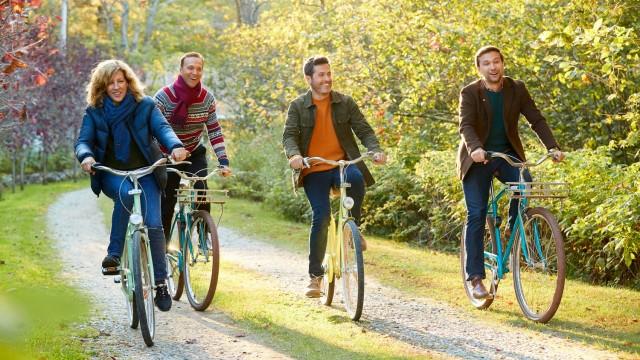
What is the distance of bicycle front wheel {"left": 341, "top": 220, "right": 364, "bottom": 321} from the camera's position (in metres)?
5.98

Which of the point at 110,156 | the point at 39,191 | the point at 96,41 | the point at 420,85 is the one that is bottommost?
the point at 39,191

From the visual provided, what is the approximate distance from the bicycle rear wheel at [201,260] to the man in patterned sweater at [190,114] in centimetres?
25

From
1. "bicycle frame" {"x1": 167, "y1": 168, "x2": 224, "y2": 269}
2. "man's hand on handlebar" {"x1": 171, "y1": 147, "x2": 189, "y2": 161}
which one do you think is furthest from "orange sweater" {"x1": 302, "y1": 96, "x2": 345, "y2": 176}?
"man's hand on handlebar" {"x1": 171, "y1": 147, "x2": 189, "y2": 161}

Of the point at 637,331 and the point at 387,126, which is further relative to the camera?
the point at 387,126

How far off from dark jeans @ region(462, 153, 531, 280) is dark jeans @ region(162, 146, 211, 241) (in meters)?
2.03

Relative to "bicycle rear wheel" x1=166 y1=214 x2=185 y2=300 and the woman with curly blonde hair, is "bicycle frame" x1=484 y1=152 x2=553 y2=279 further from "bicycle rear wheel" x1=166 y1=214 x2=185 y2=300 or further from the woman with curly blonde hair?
"bicycle rear wheel" x1=166 y1=214 x2=185 y2=300

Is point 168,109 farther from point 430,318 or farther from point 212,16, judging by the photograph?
point 212,16

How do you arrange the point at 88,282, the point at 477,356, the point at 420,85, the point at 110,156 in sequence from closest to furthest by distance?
the point at 477,356 → the point at 110,156 → the point at 88,282 → the point at 420,85

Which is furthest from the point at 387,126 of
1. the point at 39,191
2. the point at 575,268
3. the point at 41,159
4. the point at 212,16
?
the point at 212,16

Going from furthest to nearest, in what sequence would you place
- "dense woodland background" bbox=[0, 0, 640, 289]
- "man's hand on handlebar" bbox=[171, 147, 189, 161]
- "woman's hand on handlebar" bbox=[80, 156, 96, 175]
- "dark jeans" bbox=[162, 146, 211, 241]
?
1. "dense woodland background" bbox=[0, 0, 640, 289]
2. "dark jeans" bbox=[162, 146, 211, 241]
3. "man's hand on handlebar" bbox=[171, 147, 189, 161]
4. "woman's hand on handlebar" bbox=[80, 156, 96, 175]

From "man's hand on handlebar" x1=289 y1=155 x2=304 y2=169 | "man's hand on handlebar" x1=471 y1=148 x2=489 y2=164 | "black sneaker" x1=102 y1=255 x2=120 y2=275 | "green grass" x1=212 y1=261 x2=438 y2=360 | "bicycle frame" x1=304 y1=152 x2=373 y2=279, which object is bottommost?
"green grass" x1=212 y1=261 x2=438 y2=360

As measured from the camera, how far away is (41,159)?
28.8 metres

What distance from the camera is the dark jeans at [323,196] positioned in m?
6.57

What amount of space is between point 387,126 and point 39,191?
13.2m
